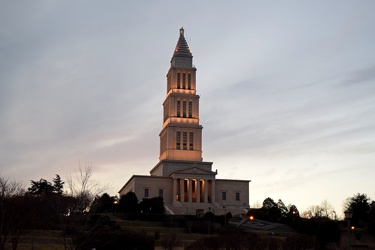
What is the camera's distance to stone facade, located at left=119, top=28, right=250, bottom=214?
322ft

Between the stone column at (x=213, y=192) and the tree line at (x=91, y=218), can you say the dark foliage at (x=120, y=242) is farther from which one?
the stone column at (x=213, y=192)

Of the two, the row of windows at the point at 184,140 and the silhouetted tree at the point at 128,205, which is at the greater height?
the row of windows at the point at 184,140

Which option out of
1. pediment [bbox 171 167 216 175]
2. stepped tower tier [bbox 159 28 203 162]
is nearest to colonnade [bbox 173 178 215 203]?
pediment [bbox 171 167 216 175]

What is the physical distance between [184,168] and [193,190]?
13.5 feet

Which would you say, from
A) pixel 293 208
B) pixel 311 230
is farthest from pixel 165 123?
pixel 311 230

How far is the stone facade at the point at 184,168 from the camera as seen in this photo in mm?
98062

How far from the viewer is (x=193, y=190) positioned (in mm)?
99625

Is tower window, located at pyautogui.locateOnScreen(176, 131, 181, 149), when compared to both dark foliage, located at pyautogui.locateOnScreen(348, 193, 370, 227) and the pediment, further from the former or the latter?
dark foliage, located at pyautogui.locateOnScreen(348, 193, 370, 227)

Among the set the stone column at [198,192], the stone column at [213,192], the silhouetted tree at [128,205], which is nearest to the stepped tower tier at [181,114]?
the stone column at [198,192]

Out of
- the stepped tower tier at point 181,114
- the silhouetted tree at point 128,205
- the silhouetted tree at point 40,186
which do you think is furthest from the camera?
the stepped tower tier at point 181,114

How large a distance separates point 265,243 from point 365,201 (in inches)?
1501

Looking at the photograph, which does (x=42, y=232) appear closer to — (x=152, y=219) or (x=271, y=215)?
(x=152, y=219)

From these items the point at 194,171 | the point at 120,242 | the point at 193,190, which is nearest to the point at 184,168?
the point at 194,171

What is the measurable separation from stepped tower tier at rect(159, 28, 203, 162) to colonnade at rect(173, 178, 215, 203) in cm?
522
